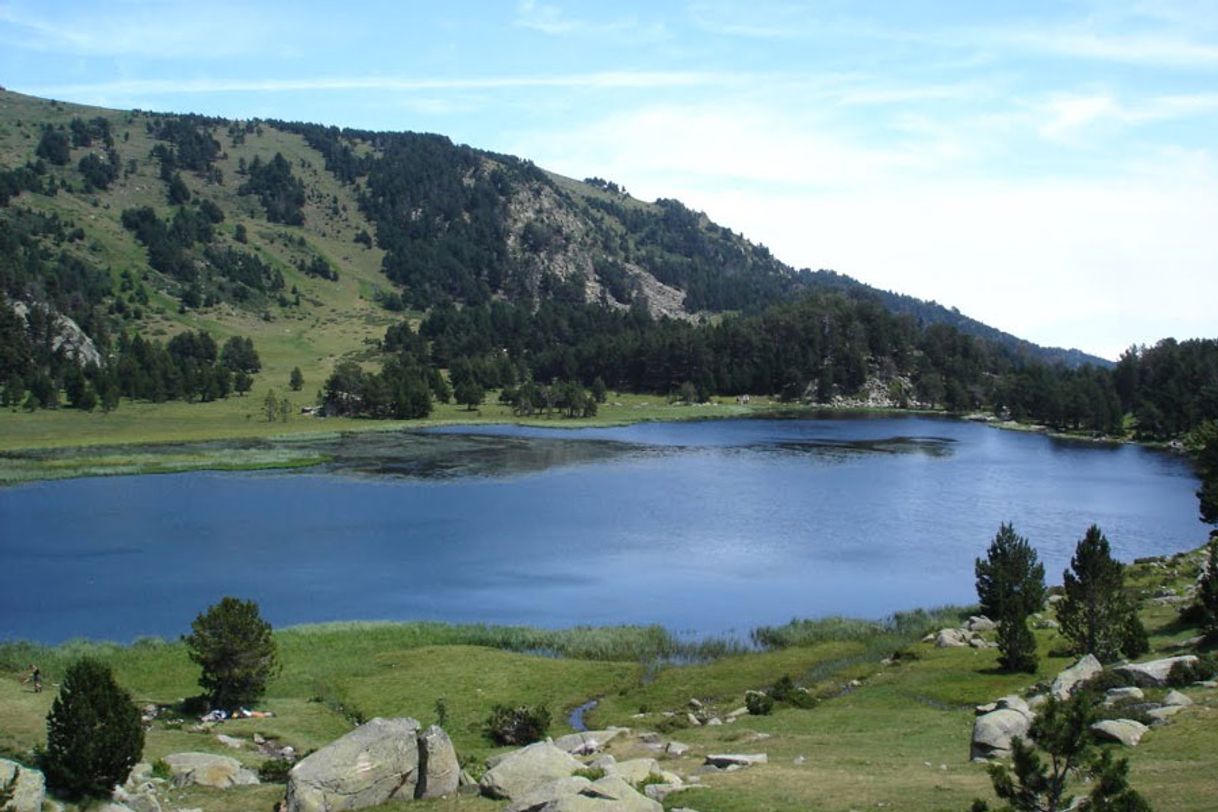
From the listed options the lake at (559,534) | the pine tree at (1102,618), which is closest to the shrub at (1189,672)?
the pine tree at (1102,618)

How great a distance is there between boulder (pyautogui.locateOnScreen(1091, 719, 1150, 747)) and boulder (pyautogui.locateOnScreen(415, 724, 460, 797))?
17969 millimetres

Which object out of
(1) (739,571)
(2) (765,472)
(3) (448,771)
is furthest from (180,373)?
(3) (448,771)

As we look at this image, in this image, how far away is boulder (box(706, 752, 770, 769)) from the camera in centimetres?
3000

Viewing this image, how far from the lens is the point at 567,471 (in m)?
126

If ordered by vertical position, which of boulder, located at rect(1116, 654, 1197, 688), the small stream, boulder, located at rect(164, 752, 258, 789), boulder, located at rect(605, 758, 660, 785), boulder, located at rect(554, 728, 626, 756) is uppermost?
boulder, located at rect(1116, 654, 1197, 688)

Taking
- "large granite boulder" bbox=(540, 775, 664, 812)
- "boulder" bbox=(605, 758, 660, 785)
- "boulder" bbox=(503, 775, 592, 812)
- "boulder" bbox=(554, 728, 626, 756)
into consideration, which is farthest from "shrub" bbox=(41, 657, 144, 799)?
"boulder" bbox=(554, 728, 626, 756)

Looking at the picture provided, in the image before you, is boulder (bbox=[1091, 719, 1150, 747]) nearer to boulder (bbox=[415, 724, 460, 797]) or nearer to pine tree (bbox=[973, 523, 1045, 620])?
boulder (bbox=[415, 724, 460, 797])

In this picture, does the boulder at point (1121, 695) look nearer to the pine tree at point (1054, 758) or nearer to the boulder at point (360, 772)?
the pine tree at point (1054, 758)

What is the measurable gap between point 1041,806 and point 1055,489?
107333 millimetres

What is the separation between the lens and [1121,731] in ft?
93.2

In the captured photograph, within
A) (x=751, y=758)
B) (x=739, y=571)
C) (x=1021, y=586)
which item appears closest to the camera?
(x=751, y=758)

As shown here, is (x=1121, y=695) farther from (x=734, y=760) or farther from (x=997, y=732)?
(x=734, y=760)

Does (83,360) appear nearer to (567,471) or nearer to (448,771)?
(567,471)

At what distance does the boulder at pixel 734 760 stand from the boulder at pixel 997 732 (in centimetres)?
615
